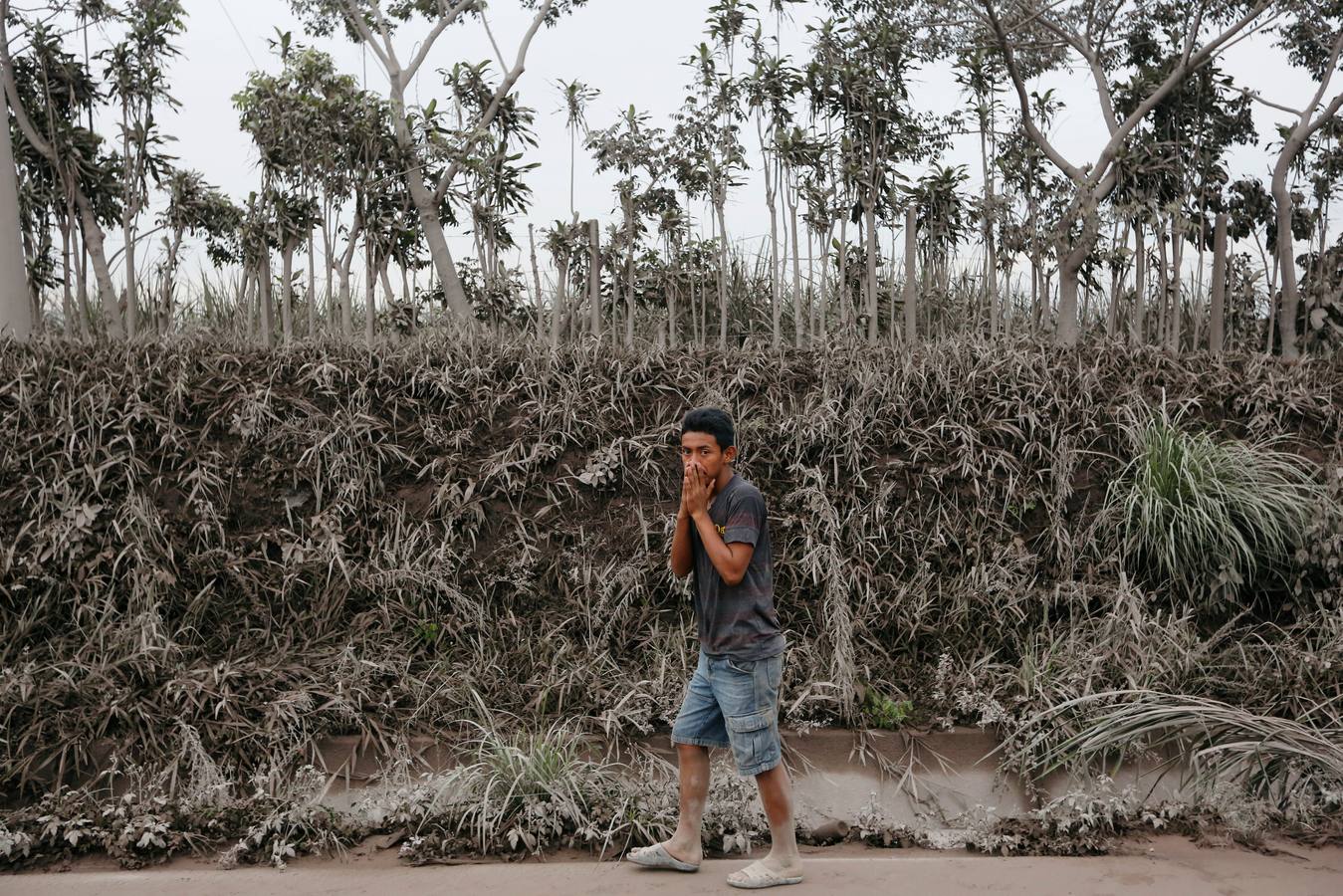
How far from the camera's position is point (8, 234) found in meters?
9.12

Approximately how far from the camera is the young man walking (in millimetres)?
3686

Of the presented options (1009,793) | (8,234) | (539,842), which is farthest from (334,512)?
(8,234)

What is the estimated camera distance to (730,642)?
373cm

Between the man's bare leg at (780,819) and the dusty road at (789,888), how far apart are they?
89 mm

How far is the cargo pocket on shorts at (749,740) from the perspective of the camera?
145 inches

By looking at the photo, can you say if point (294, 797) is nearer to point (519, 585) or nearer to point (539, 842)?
point (539, 842)

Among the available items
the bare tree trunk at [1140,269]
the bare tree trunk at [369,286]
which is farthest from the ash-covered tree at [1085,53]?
the bare tree trunk at [369,286]

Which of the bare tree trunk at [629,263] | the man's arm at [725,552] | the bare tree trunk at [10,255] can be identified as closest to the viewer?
the man's arm at [725,552]

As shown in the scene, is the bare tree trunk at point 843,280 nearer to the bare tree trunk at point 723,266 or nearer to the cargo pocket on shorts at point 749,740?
the bare tree trunk at point 723,266

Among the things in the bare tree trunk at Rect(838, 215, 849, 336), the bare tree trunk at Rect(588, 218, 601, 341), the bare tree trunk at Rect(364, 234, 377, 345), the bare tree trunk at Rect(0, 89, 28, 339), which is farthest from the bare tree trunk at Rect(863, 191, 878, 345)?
the bare tree trunk at Rect(0, 89, 28, 339)

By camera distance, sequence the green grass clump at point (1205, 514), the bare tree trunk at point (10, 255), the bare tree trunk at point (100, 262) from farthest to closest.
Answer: the bare tree trunk at point (100, 262) → the bare tree trunk at point (10, 255) → the green grass clump at point (1205, 514)

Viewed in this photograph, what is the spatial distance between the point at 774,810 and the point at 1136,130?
447 inches

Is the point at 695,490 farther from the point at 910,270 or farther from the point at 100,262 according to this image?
the point at 100,262

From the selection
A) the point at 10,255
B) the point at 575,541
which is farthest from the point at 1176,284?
the point at 10,255
